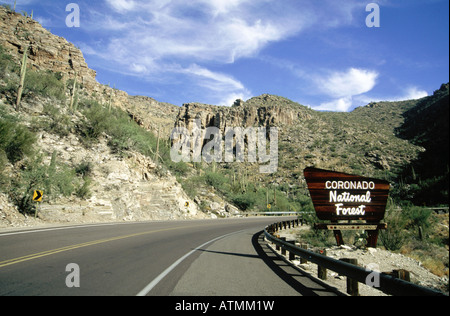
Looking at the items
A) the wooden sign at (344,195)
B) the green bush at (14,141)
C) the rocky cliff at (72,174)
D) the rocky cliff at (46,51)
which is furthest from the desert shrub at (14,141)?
the rocky cliff at (46,51)

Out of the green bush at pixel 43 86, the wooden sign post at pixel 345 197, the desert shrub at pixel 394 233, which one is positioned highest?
the green bush at pixel 43 86

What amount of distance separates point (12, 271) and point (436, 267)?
1462 centimetres

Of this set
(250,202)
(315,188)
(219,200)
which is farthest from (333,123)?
(315,188)

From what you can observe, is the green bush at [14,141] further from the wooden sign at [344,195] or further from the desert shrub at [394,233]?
the desert shrub at [394,233]

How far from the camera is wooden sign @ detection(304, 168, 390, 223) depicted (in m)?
9.19

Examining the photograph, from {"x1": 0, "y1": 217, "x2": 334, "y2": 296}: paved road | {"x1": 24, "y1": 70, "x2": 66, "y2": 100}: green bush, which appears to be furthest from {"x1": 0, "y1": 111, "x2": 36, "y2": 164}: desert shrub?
{"x1": 0, "y1": 217, "x2": 334, "y2": 296}: paved road

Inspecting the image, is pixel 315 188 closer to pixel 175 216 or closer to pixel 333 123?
pixel 175 216

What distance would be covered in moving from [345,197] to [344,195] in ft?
0.28

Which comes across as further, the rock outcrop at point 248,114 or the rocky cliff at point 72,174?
the rock outcrop at point 248,114

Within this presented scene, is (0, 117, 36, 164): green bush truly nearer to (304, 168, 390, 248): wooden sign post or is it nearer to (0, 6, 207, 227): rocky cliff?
(0, 6, 207, 227): rocky cliff

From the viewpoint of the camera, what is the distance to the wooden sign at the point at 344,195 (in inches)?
362

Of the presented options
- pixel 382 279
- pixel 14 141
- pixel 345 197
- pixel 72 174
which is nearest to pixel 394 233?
pixel 345 197

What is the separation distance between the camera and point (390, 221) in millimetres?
13359
